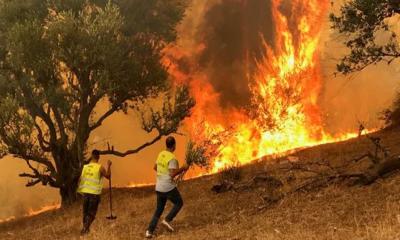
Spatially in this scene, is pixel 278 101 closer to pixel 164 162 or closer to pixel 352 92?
pixel 352 92

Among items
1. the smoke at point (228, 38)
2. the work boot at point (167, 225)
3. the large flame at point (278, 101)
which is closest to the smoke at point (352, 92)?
the large flame at point (278, 101)

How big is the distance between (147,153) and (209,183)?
1537 cm

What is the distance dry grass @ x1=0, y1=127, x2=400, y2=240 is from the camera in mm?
10500

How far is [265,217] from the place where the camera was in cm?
1303

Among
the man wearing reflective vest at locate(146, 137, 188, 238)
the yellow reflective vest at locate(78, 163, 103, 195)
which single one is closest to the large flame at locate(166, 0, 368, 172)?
the yellow reflective vest at locate(78, 163, 103, 195)

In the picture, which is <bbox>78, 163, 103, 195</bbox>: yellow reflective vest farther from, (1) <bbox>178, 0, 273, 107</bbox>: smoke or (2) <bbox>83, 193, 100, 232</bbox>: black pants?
(1) <bbox>178, 0, 273, 107</bbox>: smoke

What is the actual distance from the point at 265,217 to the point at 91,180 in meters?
4.52

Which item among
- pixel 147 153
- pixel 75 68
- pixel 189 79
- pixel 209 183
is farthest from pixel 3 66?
pixel 147 153

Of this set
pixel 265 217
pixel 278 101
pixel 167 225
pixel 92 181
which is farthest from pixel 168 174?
pixel 278 101

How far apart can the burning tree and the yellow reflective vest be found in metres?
→ 8.17

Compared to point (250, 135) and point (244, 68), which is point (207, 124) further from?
point (244, 68)

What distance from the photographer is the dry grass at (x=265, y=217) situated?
1050cm

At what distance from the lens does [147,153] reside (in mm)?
36469

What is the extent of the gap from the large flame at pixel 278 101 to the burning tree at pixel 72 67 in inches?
255
